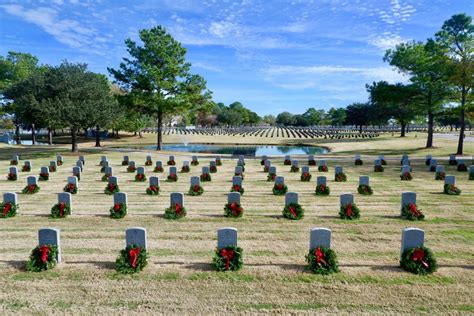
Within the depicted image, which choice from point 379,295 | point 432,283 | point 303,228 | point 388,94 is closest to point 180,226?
point 303,228

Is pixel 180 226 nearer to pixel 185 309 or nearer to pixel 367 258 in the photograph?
pixel 185 309

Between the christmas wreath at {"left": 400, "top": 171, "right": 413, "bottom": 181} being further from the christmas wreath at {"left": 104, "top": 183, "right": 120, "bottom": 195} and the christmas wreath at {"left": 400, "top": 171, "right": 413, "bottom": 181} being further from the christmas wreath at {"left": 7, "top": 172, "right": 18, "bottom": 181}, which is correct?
the christmas wreath at {"left": 7, "top": 172, "right": 18, "bottom": 181}

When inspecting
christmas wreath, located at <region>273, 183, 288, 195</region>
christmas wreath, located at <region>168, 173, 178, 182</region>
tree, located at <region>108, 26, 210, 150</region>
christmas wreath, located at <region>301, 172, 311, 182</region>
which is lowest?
christmas wreath, located at <region>168, 173, 178, 182</region>

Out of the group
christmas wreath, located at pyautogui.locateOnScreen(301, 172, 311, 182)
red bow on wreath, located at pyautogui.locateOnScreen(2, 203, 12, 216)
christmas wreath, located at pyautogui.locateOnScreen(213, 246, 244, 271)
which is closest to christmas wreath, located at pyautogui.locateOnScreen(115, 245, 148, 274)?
christmas wreath, located at pyautogui.locateOnScreen(213, 246, 244, 271)

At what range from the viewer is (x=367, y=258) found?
27.9ft

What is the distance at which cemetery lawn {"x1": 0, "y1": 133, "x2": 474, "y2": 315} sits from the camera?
21.4 ft

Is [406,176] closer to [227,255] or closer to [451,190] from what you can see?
[451,190]

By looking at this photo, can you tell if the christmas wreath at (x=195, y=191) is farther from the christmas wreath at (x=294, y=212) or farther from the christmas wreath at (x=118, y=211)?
the christmas wreath at (x=294, y=212)

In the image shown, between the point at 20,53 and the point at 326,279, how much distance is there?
207ft

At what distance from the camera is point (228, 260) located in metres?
7.77

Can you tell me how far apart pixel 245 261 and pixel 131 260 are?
2.62 m

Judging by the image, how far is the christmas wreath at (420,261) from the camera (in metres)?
7.63

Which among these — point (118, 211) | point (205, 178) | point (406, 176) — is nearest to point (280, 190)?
point (205, 178)

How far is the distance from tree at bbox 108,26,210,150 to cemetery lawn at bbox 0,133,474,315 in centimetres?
2330
